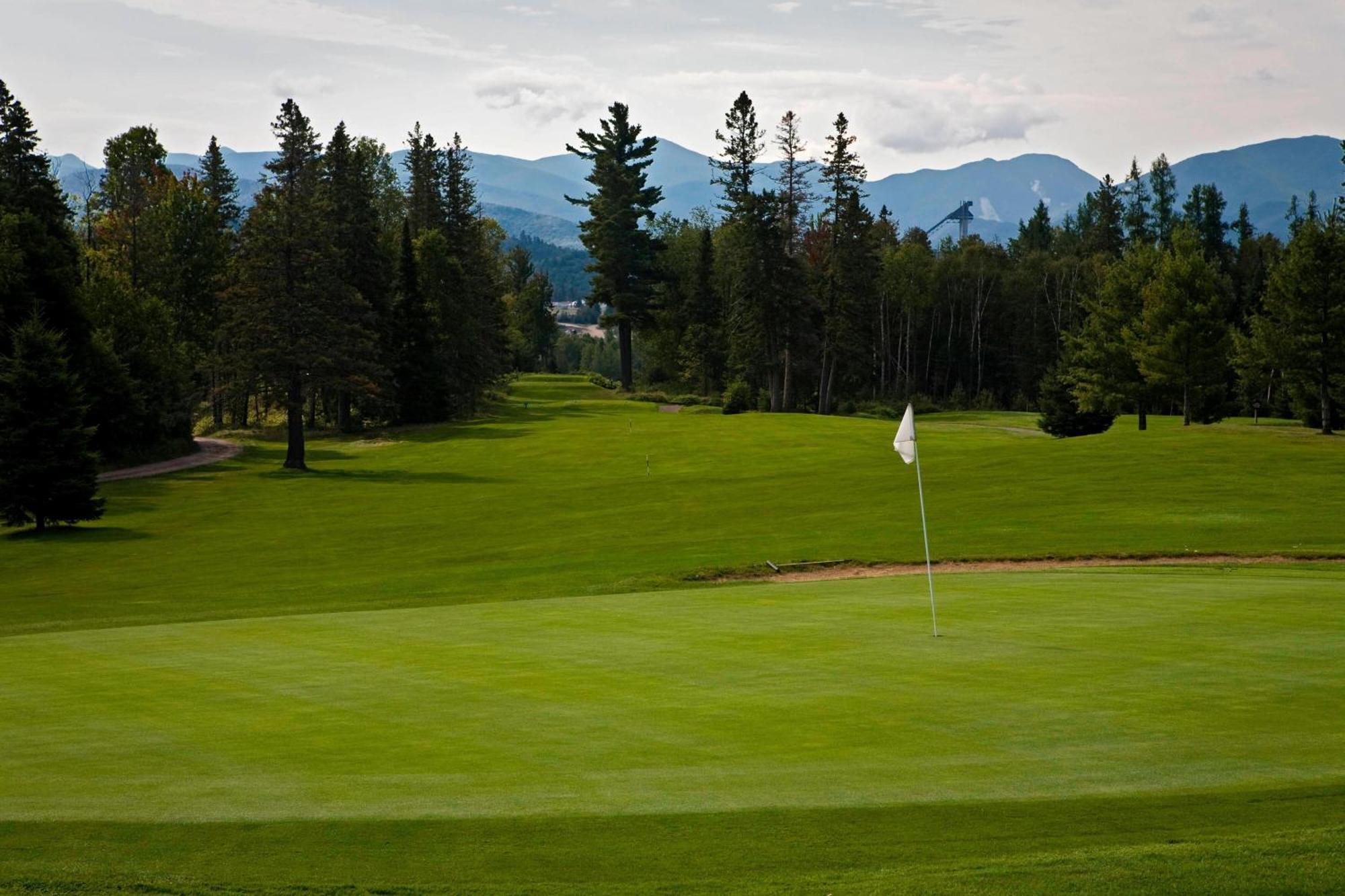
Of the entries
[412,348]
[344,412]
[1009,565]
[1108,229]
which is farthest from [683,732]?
[1108,229]

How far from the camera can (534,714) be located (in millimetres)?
11656

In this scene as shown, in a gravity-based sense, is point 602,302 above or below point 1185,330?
above

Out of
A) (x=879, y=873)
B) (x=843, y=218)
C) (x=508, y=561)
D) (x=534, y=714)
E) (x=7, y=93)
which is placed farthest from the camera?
(x=843, y=218)

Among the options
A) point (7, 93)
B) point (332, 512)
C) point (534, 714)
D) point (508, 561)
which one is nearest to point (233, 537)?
point (332, 512)

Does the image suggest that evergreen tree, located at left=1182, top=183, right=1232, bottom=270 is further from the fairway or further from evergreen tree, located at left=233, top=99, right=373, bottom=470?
the fairway

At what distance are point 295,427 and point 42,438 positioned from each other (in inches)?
773

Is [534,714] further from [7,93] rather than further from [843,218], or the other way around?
[843,218]

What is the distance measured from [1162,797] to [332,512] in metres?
38.0

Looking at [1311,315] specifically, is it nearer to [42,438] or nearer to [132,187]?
[42,438]

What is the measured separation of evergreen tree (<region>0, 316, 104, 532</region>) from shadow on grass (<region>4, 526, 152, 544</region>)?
37cm

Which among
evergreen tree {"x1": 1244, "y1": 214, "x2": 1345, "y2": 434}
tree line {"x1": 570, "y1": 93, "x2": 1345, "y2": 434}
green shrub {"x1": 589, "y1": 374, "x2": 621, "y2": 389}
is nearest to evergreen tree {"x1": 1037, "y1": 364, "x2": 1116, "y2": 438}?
tree line {"x1": 570, "y1": 93, "x2": 1345, "y2": 434}

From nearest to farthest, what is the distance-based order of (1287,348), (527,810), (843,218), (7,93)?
(527,810) < (1287,348) < (7,93) < (843,218)

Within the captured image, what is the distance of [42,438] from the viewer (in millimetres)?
38094

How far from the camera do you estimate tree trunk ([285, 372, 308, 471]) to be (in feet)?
189
